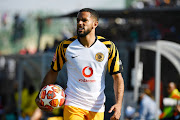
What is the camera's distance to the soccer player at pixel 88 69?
3.61m

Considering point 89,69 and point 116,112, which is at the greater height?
point 89,69

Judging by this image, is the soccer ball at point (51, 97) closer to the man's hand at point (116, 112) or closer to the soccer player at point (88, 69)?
the soccer player at point (88, 69)

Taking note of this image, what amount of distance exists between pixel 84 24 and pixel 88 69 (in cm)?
48

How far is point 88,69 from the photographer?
362cm

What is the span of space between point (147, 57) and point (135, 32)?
5513mm

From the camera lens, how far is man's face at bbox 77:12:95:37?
3553 millimetres

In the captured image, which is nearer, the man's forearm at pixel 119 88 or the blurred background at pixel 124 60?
the man's forearm at pixel 119 88

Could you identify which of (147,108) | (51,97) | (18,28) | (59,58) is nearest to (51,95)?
(51,97)

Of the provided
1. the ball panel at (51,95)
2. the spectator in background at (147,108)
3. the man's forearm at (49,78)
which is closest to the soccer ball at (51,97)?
the ball panel at (51,95)

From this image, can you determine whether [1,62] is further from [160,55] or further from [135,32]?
[160,55]

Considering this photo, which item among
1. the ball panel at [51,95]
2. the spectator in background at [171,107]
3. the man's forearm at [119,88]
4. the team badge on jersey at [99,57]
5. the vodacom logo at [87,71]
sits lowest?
the spectator in background at [171,107]

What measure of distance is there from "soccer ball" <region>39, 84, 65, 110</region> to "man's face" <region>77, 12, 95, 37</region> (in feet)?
2.28

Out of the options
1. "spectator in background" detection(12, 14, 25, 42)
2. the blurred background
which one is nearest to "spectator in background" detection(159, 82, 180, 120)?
the blurred background

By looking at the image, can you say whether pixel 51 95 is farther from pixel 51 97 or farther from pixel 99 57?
pixel 99 57
